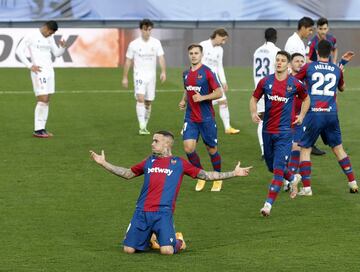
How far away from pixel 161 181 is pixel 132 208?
10.1 ft

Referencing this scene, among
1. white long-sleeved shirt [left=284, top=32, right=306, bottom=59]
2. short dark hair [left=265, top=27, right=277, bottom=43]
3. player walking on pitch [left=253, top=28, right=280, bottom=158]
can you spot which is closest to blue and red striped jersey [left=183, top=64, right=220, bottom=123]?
player walking on pitch [left=253, top=28, right=280, bottom=158]

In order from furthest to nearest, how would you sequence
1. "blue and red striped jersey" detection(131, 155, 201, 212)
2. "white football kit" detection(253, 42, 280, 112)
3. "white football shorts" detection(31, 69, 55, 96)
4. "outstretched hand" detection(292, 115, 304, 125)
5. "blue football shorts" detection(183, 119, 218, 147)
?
"white football shorts" detection(31, 69, 55, 96)
"white football kit" detection(253, 42, 280, 112)
"blue football shorts" detection(183, 119, 218, 147)
"outstretched hand" detection(292, 115, 304, 125)
"blue and red striped jersey" detection(131, 155, 201, 212)

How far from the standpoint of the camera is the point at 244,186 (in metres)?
18.8

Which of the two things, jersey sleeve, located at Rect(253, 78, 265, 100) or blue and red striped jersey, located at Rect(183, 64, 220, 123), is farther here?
blue and red striped jersey, located at Rect(183, 64, 220, 123)

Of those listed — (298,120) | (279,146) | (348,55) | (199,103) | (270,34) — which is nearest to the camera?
(298,120)

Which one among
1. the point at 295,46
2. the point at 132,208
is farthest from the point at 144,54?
the point at 132,208

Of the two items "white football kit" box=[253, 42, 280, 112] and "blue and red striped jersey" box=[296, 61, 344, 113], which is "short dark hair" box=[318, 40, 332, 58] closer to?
"blue and red striped jersey" box=[296, 61, 344, 113]

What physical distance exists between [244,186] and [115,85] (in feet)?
51.0

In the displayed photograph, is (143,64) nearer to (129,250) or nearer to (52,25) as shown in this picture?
(52,25)

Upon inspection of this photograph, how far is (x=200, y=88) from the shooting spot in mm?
17719

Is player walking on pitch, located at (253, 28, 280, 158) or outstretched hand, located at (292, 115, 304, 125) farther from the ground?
player walking on pitch, located at (253, 28, 280, 158)

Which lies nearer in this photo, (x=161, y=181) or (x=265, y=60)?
(x=161, y=181)

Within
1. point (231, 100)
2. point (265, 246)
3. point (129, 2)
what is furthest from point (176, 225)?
point (129, 2)

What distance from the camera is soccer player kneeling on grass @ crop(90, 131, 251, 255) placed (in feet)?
44.4
